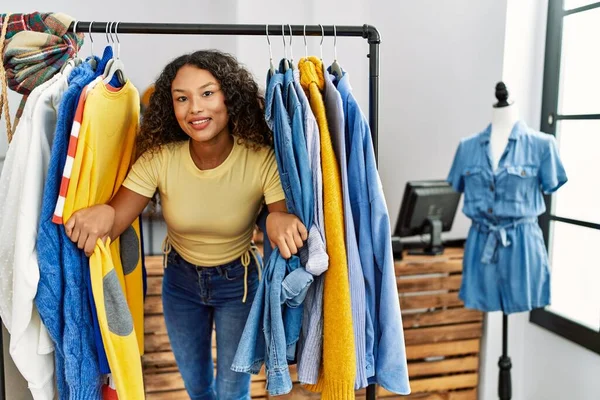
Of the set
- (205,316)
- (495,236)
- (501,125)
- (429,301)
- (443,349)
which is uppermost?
(501,125)

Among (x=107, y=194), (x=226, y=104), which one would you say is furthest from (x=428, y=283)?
(x=107, y=194)

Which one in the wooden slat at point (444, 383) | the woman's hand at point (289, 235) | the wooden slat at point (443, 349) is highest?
the woman's hand at point (289, 235)

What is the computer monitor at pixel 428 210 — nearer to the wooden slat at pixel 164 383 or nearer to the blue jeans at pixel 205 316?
the wooden slat at pixel 164 383

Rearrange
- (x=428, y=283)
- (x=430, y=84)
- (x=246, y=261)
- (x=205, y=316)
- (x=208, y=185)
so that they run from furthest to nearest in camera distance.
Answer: (x=430, y=84) → (x=428, y=283) → (x=205, y=316) → (x=246, y=261) → (x=208, y=185)

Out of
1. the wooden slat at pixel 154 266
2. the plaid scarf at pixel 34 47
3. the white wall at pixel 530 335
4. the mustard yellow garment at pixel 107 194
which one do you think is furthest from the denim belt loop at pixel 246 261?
the white wall at pixel 530 335

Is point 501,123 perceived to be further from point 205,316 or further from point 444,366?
point 205,316

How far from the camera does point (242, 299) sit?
1.58m

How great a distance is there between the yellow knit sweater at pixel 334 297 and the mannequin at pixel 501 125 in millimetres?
1302

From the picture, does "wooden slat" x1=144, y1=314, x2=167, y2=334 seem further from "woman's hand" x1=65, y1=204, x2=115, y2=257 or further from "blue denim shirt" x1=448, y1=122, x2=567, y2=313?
"blue denim shirt" x1=448, y1=122, x2=567, y2=313

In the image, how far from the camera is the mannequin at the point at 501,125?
89.0 inches

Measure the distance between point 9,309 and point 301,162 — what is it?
2.45ft

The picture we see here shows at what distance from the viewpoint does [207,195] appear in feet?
4.68

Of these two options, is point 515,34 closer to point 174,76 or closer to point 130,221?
point 174,76

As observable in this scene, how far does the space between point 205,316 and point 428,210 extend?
1.46m
